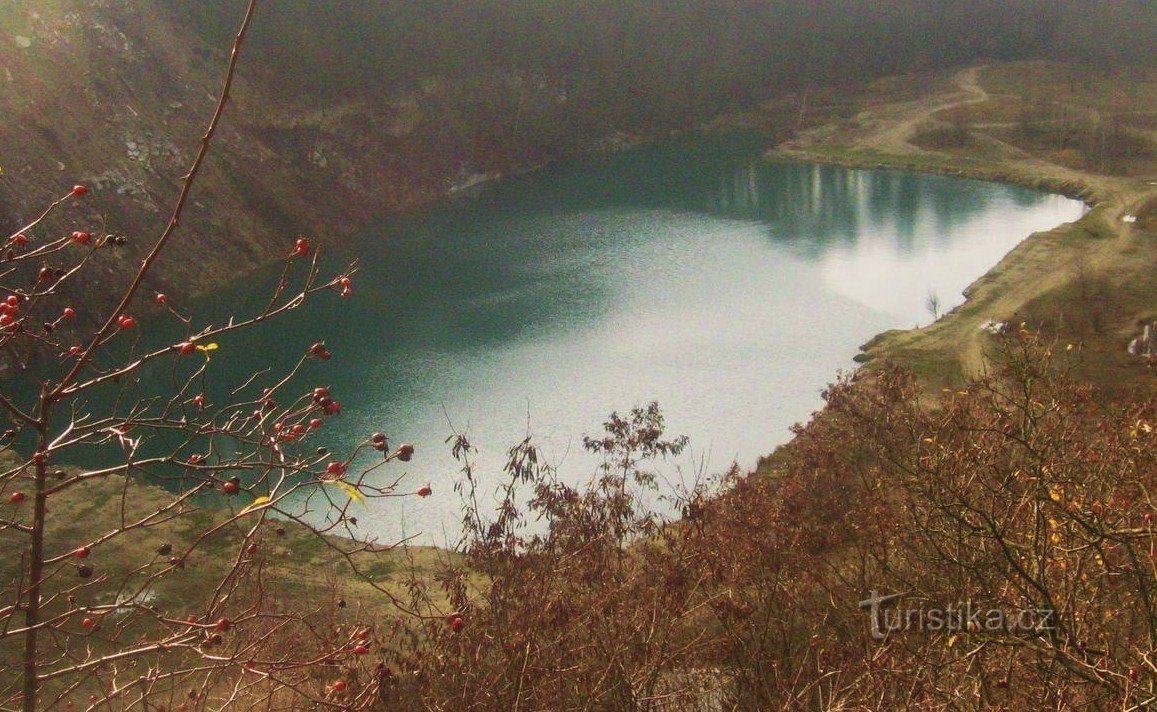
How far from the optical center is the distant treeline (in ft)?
191

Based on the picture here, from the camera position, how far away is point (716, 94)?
7906 centimetres

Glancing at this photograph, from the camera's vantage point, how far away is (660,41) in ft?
262

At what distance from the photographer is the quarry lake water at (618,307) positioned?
24969mm

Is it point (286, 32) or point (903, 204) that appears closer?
point (903, 204)

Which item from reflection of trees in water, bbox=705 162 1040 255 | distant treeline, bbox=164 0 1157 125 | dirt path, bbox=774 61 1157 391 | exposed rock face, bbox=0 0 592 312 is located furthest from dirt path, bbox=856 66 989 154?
exposed rock face, bbox=0 0 592 312

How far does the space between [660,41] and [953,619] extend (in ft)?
258

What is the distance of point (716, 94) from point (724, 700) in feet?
249

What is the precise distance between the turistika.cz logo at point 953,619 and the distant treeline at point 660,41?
52.8 meters

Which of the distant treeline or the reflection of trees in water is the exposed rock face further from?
the reflection of trees in water

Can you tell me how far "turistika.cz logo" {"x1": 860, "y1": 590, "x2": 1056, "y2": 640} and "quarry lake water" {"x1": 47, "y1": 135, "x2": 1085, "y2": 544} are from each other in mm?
7007

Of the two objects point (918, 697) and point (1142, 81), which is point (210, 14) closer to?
point (918, 697)

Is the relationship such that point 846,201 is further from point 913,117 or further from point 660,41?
point 660,41

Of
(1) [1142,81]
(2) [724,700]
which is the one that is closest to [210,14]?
(2) [724,700]

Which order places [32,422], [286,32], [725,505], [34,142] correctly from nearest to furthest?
[32,422] → [725,505] → [34,142] → [286,32]
